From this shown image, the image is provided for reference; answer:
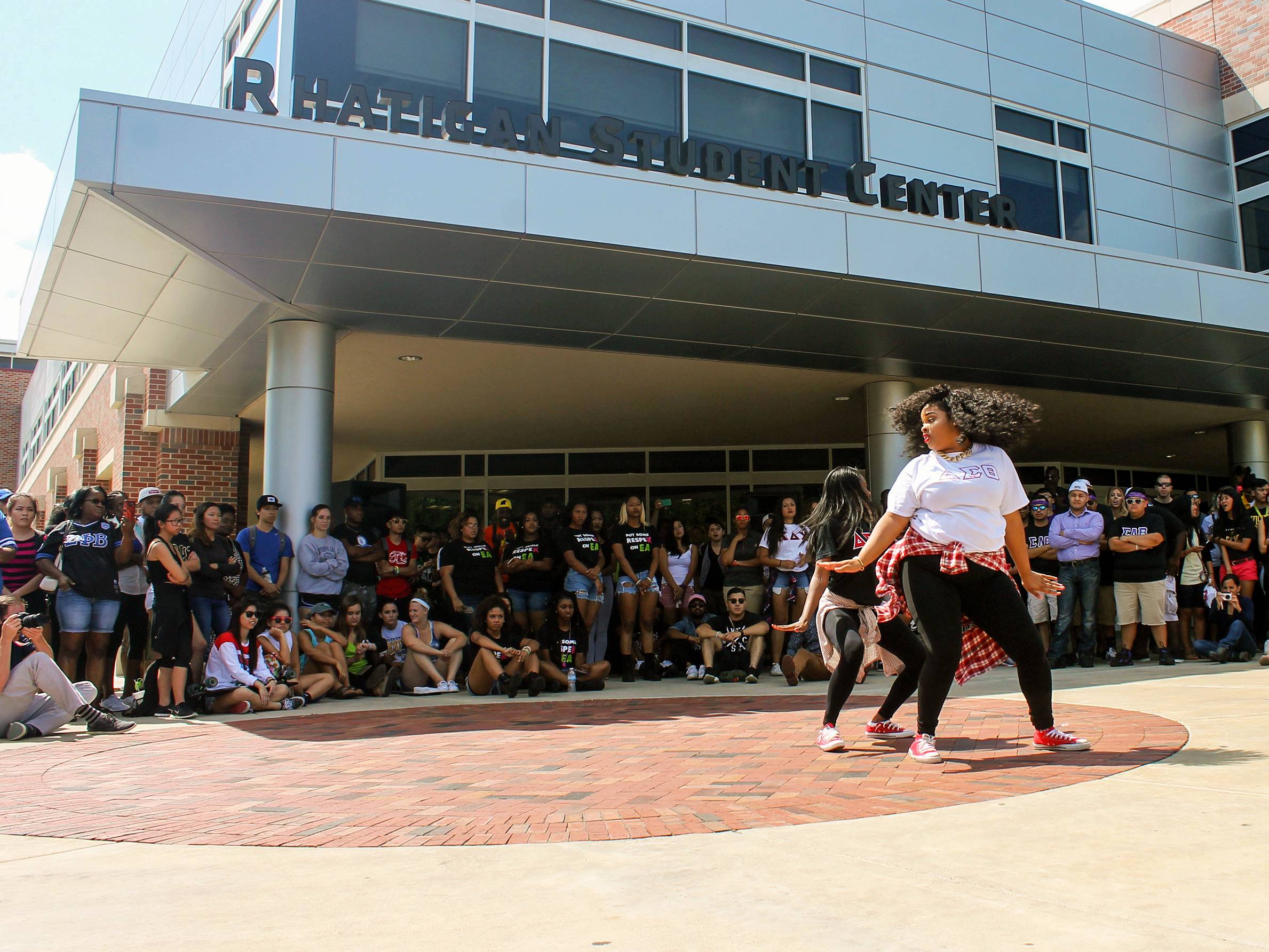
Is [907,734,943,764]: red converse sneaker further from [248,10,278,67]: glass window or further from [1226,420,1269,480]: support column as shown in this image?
[1226,420,1269,480]: support column

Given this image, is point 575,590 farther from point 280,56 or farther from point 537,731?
point 280,56

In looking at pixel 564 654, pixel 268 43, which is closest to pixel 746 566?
pixel 564 654

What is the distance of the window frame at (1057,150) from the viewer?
47.3 ft

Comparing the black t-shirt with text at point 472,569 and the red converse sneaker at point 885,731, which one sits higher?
the black t-shirt with text at point 472,569

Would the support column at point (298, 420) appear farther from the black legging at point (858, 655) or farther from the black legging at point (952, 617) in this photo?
the black legging at point (952, 617)

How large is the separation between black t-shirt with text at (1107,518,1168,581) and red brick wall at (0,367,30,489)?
155 ft

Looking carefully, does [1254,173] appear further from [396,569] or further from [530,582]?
[396,569]

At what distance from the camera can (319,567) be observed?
960 centimetres

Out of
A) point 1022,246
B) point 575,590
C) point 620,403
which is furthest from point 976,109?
point 575,590

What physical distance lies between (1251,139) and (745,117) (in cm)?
997

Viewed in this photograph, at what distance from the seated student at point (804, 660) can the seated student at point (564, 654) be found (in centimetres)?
181

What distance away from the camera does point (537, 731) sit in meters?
6.48

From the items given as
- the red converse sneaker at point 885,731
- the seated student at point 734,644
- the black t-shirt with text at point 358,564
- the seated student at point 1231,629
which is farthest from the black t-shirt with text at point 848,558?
the seated student at point 1231,629

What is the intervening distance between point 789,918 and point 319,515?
817 cm
